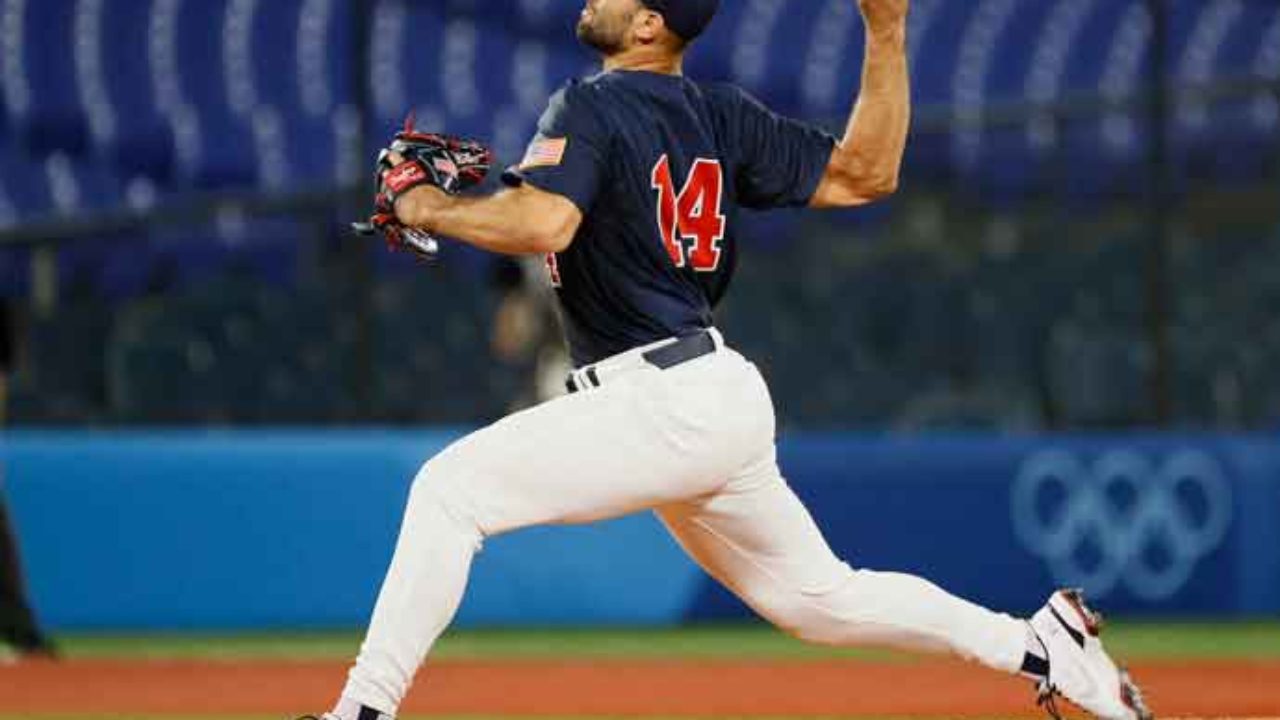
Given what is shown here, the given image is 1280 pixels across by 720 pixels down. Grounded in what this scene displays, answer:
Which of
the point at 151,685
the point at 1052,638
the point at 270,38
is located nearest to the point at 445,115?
the point at 270,38

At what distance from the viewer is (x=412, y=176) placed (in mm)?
5930

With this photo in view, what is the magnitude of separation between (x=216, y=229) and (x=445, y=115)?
10.5 feet

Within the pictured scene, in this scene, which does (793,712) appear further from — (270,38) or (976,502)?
(270,38)

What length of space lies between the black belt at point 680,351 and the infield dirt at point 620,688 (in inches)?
85.2

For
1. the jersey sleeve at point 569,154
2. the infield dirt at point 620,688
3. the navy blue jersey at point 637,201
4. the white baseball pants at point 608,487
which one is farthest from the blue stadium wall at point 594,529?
the jersey sleeve at point 569,154

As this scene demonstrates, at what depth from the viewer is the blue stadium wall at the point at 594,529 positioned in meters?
12.4

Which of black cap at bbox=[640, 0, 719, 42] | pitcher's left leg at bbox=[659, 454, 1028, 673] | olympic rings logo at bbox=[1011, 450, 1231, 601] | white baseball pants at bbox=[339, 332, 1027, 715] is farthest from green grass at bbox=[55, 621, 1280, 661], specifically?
black cap at bbox=[640, 0, 719, 42]

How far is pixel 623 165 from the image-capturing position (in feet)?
19.7

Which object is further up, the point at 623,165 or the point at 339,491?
the point at 623,165

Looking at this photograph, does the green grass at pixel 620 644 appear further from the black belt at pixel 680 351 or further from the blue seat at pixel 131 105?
the black belt at pixel 680 351

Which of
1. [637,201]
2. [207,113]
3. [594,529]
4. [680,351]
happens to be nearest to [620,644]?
[594,529]

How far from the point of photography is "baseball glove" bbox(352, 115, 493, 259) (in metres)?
5.93

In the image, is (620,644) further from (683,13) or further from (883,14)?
(683,13)

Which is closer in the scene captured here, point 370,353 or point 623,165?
Answer: point 623,165
